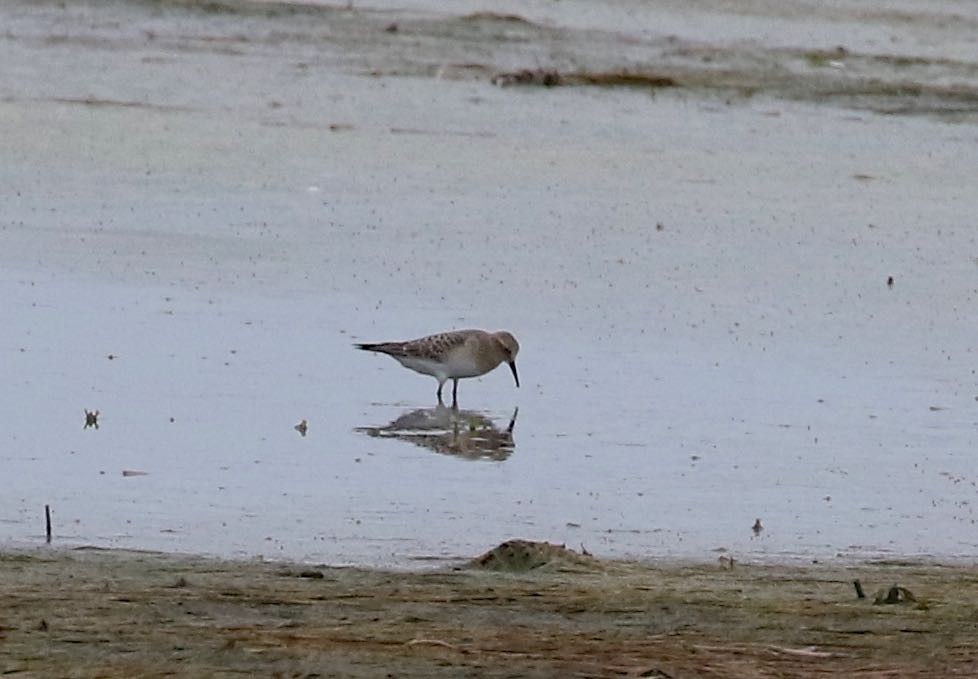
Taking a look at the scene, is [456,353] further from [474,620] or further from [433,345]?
[474,620]

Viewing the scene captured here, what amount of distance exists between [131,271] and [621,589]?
7299 millimetres

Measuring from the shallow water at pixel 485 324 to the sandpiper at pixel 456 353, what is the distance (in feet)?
0.65

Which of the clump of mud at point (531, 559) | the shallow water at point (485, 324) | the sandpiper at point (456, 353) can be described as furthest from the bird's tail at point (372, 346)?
the clump of mud at point (531, 559)

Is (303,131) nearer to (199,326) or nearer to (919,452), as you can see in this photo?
(199,326)

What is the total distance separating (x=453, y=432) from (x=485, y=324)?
7.51 ft

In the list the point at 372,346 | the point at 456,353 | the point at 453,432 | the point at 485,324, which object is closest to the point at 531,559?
the point at 453,432

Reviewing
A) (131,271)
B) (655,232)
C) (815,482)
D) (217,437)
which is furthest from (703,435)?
(655,232)

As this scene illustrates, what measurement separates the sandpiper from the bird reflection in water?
0.67ft

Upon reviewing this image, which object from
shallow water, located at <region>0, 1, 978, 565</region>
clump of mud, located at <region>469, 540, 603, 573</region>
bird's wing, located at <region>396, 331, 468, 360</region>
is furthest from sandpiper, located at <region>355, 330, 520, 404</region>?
clump of mud, located at <region>469, 540, 603, 573</region>

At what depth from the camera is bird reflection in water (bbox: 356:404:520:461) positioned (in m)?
10.9

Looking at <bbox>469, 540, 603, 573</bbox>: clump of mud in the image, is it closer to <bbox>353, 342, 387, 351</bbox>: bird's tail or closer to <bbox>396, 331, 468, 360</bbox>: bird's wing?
<bbox>396, 331, 468, 360</bbox>: bird's wing

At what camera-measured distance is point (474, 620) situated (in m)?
7.12

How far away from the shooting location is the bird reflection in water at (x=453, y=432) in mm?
10945

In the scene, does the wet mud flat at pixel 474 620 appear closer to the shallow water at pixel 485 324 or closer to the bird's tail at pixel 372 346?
the shallow water at pixel 485 324
